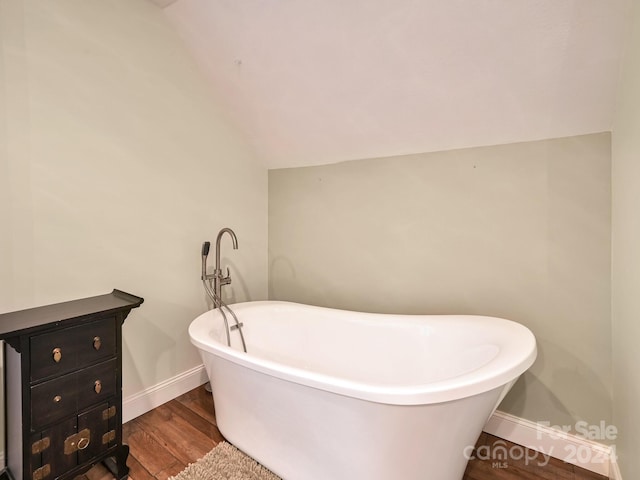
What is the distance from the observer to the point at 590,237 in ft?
4.84

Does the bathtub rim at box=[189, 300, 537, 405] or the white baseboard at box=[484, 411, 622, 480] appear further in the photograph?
the white baseboard at box=[484, 411, 622, 480]

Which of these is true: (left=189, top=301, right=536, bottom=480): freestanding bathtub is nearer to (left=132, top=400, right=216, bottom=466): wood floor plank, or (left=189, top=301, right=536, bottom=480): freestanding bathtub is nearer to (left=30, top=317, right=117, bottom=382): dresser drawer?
(left=132, top=400, right=216, bottom=466): wood floor plank

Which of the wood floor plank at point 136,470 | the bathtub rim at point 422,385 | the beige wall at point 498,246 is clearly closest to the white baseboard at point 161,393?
the wood floor plank at point 136,470

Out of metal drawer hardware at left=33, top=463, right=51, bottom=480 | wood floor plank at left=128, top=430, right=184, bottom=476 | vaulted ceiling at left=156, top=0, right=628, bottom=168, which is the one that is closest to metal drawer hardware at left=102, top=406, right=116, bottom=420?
metal drawer hardware at left=33, top=463, right=51, bottom=480

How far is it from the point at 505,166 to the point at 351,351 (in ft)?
4.59

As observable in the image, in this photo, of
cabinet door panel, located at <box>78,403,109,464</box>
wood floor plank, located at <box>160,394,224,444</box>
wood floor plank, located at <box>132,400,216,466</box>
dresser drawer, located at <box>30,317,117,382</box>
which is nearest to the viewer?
dresser drawer, located at <box>30,317,117,382</box>

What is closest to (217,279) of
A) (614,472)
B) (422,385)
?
(422,385)

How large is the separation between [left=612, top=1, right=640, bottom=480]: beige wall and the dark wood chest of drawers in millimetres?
2082

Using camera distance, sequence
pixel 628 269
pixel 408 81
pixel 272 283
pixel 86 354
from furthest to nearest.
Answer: pixel 272 283 < pixel 408 81 < pixel 86 354 < pixel 628 269

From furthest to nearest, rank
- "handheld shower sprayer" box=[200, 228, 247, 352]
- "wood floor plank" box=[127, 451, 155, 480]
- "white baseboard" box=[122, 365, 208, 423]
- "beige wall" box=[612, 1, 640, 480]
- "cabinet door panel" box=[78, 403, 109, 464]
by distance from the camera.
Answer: "handheld shower sprayer" box=[200, 228, 247, 352] → "white baseboard" box=[122, 365, 208, 423] → "wood floor plank" box=[127, 451, 155, 480] → "cabinet door panel" box=[78, 403, 109, 464] → "beige wall" box=[612, 1, 640, 480]

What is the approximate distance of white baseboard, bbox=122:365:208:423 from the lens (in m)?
1.80

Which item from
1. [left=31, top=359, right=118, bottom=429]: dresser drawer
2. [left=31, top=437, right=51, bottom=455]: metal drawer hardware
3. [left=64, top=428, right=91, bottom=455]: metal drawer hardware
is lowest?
[left=64, top=428, right=91, bottom=455]: metal drawer hardware

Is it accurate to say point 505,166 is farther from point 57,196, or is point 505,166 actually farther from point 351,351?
point 57,196

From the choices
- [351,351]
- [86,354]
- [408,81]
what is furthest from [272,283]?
[408,81]
